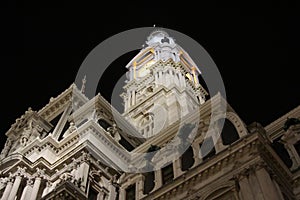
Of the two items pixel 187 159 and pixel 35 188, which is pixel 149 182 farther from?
pixel 35 188

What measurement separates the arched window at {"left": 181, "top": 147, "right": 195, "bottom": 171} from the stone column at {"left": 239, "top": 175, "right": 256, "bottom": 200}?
4774 millimetres

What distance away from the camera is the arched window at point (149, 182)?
27.4 meters

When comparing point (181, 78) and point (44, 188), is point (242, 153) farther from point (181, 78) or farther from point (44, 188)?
point (181, 78)

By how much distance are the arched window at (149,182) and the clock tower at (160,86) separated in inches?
895

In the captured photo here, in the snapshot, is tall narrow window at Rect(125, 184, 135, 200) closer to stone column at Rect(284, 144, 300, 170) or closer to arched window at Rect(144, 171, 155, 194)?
arched window at Rect(144, 171, 155, 194)

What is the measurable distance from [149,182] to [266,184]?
355 inches

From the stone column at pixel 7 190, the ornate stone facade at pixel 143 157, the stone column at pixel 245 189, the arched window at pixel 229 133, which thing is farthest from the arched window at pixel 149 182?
the stone column at pixel 7 190

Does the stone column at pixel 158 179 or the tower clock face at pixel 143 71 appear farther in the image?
the tower clock face at pixel 143 71

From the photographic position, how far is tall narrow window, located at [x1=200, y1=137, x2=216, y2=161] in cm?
2581

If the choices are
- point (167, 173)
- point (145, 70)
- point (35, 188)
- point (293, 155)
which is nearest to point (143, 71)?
point (145, 70)

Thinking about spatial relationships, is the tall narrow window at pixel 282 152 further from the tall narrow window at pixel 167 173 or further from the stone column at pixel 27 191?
the stone column at pixel 27 191

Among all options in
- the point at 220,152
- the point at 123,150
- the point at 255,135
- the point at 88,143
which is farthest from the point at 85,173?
the point at 255,135

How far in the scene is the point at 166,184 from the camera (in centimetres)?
2489

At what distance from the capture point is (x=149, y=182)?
2798cm
